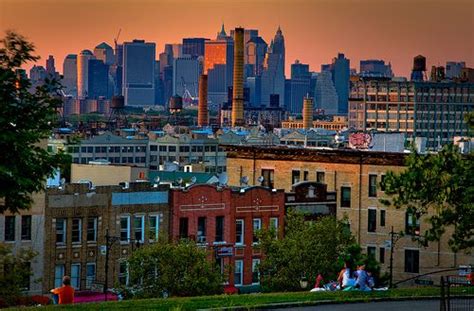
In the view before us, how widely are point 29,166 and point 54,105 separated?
5.41 feet

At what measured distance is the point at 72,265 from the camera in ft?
238

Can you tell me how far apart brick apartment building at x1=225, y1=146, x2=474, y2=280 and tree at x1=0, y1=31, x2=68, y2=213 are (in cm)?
4905

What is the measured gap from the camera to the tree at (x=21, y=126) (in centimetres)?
3884

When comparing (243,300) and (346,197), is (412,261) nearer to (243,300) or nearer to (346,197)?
(346,197)

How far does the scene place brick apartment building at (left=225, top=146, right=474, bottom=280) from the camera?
9050 centimetres

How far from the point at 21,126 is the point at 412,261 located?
178 ft

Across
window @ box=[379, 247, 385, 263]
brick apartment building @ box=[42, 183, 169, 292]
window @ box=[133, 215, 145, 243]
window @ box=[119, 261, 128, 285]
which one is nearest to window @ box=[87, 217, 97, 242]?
brick apartment building @ box=[42, 183, 169, 292]

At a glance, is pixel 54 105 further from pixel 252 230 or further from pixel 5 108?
pixel 252 230

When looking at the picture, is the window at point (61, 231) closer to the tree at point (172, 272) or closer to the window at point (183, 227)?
the tree at point (172, 272)

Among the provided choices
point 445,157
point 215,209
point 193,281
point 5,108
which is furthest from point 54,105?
point 215,209

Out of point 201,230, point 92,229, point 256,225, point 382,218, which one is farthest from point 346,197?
point 92,229

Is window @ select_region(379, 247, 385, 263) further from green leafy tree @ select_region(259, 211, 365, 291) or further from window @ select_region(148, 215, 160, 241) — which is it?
window @ select_region(148, 215, 160, 241)

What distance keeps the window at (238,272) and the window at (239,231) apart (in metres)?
1.02

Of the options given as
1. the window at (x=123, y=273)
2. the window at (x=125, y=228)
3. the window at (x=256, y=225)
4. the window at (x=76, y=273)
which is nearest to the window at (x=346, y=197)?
the window at (x=256, y=225)
